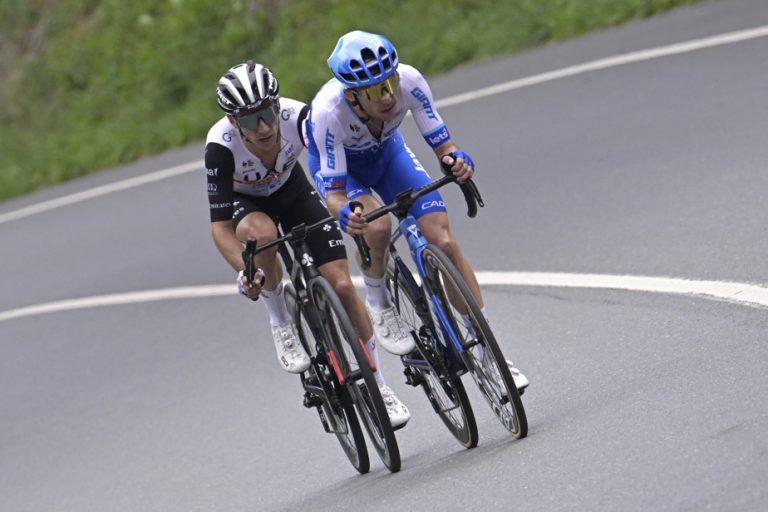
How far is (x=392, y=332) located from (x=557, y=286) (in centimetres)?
237

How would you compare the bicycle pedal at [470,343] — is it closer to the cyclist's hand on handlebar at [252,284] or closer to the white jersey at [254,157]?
the cyclist's hand on handlebar at [252,284]

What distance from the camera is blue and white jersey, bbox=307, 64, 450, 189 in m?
7.43

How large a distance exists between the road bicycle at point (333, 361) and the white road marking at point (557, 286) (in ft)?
6.85

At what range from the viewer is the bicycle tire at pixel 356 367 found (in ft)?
23.4

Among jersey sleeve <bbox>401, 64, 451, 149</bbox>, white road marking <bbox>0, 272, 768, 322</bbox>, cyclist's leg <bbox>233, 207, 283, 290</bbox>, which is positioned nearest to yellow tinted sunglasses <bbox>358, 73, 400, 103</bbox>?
jersey sleeve <bbox>401, 64, 451, 149</bbox>

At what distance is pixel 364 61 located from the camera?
7.04 m

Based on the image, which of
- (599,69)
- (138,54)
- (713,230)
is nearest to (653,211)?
(713,230)

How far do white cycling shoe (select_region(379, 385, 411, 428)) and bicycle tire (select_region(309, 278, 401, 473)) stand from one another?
12cm

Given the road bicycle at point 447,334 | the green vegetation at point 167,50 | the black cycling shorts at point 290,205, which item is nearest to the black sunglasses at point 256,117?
the black cycling shorts at point 290,205

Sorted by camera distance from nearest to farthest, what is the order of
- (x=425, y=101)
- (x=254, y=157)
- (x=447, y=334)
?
1. (x=447, y=334)
2. (x=425, y=101)
3. (x=254, y=157)

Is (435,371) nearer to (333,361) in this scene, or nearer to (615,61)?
(333,361)

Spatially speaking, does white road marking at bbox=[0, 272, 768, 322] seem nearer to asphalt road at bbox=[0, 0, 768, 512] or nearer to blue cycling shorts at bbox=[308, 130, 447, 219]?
asphalt road at bbox=[0, 0, 768, 512]

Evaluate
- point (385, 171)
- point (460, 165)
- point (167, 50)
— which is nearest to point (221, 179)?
point (385, 171)

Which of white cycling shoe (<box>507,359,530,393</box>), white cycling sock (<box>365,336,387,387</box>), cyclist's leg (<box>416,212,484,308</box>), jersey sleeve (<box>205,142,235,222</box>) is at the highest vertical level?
jersey sleeve (<box>205,142,235,222</box>)
